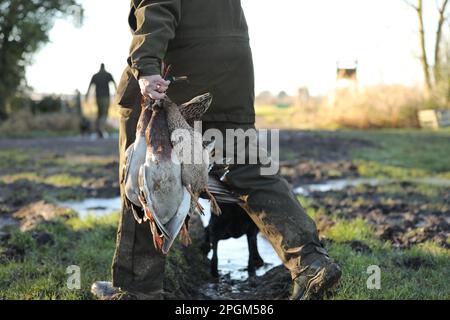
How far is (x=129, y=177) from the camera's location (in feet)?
10.3

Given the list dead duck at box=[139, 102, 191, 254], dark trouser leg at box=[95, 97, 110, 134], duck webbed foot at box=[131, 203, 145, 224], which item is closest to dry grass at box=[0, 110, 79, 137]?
dark trouser leg at box=[95, 97, 110, 134]

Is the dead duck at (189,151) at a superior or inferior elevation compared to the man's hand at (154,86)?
inferior

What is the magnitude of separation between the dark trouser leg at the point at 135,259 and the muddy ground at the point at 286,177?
1.24 ft

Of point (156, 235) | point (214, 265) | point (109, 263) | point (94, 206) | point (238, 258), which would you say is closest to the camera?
point (156, 235)

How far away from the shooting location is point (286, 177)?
9195 mm

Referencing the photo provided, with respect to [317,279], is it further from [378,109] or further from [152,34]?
[378,109]

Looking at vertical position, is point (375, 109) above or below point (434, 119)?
above

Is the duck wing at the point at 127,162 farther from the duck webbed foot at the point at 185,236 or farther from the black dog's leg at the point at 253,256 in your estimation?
the black dog's leg at the point at 253,256

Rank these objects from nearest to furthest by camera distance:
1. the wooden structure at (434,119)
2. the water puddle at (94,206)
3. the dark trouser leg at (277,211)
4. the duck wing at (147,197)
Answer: the duck wing at (147,197), the dark trouser leg at (277,211), the water puddle at (94,206), the wooden structure at (434,119)

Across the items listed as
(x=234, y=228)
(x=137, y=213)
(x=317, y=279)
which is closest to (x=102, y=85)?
(x=234, y=228)

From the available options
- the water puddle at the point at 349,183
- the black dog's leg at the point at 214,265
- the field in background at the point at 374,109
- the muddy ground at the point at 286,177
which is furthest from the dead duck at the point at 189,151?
the field in background at the point at 374,109

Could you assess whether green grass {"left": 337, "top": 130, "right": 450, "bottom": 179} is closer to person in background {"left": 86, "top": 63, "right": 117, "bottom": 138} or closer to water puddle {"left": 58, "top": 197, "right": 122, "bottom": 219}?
water puddle {"left": 58, "top": 197, "right": 122, "bottom": 219}

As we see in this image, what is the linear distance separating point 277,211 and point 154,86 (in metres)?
1.03

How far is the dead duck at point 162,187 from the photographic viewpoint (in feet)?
9.87
